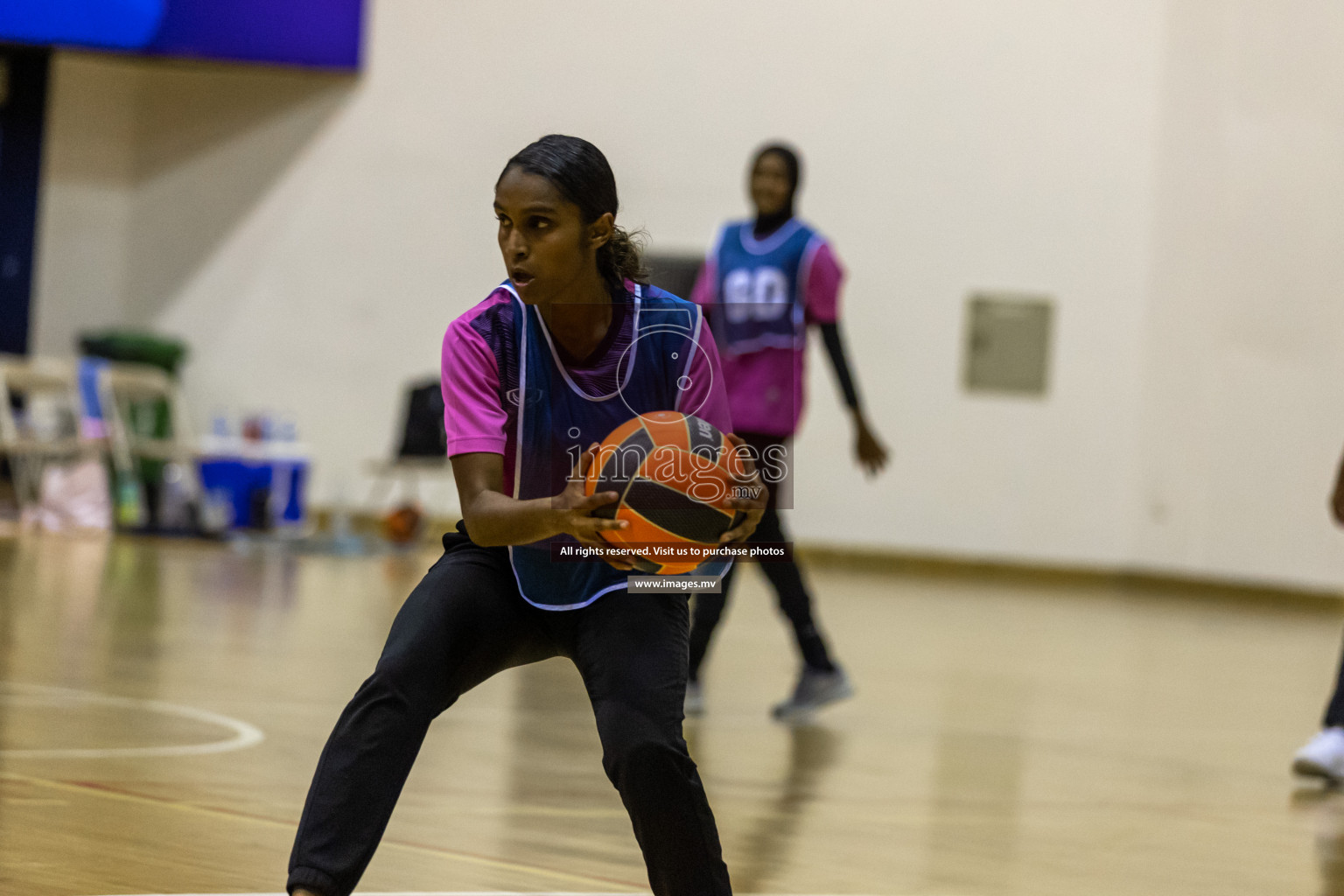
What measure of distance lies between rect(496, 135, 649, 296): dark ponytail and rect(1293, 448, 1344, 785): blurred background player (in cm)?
313

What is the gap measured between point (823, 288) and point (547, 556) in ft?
11.5

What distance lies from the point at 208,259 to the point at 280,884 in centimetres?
1051

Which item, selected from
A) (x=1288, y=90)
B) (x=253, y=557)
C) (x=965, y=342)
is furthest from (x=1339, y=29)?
(x=253, y=557)

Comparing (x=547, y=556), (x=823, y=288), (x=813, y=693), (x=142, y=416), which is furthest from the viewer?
(x=142, y=416)

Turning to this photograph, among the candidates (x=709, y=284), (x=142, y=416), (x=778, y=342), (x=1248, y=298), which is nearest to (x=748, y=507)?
(x=778, y=342)

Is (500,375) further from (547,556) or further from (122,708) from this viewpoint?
(122,708)

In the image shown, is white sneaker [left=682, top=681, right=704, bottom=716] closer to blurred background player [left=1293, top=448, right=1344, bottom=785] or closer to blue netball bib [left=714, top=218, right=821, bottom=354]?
blue netball bib [left=714, top=218, right=821, bottom=354]

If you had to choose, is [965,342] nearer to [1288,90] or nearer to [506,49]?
[1288,90]

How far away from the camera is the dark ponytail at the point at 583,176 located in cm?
245

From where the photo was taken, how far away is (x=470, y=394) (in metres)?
2.51

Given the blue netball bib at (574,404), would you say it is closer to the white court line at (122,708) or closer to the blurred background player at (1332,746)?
the white court line at (122,708)

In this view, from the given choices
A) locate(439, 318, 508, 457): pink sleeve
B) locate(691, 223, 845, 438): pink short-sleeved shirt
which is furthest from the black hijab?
locate(439, 318, 508, 457): pink sleeve

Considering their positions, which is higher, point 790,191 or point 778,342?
point 790,191

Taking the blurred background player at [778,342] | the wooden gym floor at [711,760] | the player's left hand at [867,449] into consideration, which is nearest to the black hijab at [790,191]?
the blurred background player at [778,342]
